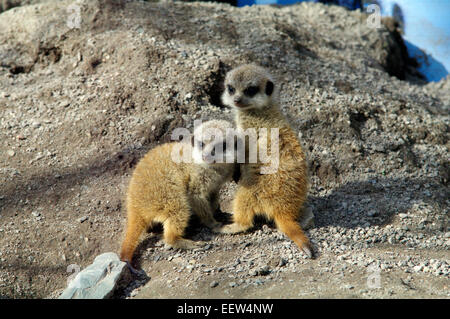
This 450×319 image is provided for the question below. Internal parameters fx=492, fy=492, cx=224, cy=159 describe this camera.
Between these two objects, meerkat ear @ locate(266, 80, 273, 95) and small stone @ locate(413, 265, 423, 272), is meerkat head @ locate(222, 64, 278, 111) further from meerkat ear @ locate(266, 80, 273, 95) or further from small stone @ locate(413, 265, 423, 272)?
small stone @ locate(413, 265, 423, 272)

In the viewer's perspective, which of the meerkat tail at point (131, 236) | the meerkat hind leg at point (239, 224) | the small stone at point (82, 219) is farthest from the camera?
the small stone at point (82, 219)

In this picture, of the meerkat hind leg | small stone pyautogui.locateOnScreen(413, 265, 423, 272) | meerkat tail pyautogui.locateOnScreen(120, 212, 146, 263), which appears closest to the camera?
small stone pyautogui.locateOnScreen(413, 265, 423, 272)

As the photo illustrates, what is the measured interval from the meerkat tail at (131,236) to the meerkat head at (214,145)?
0.52 meters

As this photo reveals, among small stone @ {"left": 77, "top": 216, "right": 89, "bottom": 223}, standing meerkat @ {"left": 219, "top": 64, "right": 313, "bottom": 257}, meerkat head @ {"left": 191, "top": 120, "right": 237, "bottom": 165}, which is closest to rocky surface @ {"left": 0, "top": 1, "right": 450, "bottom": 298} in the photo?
small stone @ {"left": 77, "top": 216, "right": 89, "bottom": 223}

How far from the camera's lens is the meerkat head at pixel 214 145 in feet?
10.1

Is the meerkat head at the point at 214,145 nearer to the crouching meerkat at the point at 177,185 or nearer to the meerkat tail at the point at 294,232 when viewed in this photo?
the crouching meerkat at the point at 177,185

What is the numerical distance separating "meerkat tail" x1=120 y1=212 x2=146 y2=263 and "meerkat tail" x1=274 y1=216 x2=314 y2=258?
85cm

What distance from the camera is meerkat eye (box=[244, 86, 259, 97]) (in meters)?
3.36

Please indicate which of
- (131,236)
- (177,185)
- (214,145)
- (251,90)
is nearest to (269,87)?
(251,90)

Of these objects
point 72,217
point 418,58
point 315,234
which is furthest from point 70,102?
point 418,58

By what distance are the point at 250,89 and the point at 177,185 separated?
85 cm

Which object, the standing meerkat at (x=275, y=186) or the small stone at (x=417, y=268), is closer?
the small stone at (x=417, y=268)

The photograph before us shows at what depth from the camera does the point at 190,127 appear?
3928 mm

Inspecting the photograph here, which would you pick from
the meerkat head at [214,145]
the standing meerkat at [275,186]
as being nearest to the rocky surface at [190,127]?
the standing meerkat at [275,186]
